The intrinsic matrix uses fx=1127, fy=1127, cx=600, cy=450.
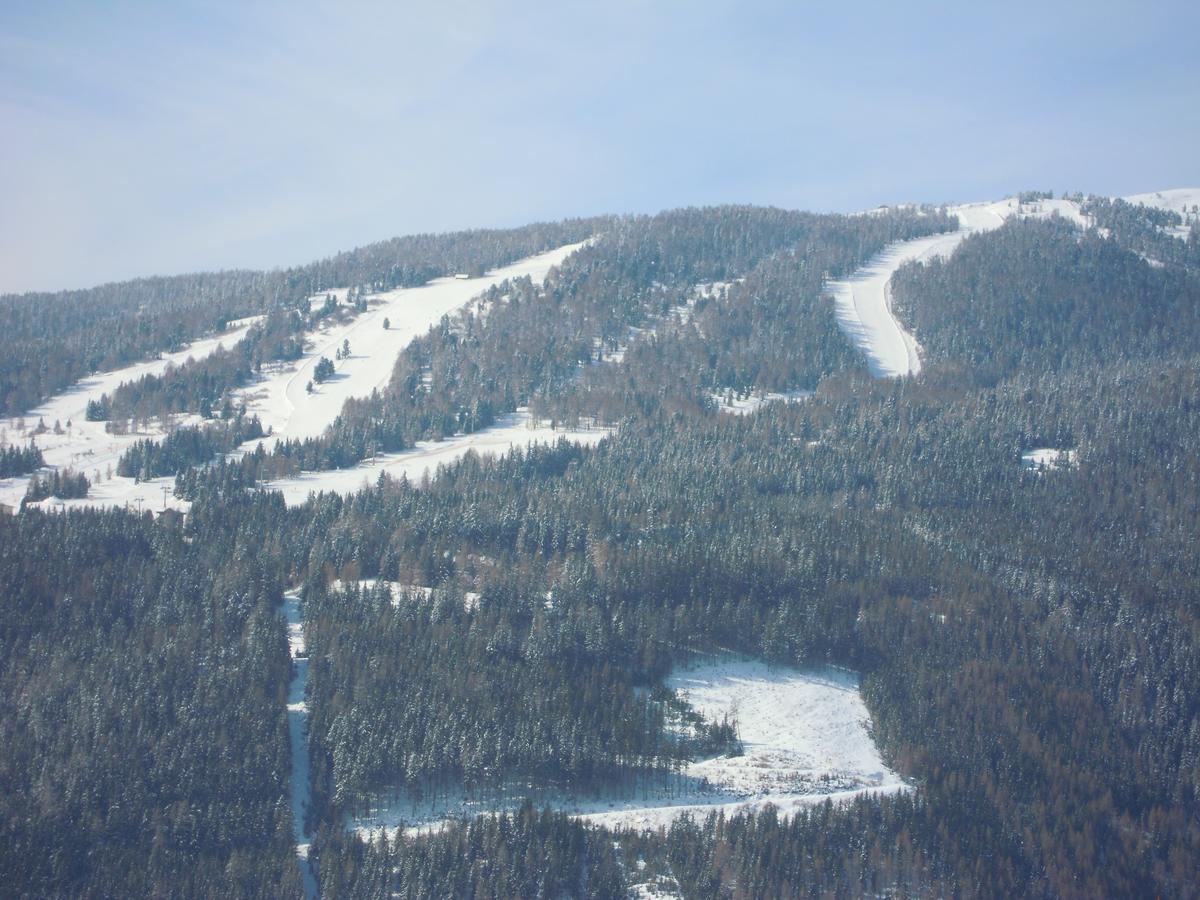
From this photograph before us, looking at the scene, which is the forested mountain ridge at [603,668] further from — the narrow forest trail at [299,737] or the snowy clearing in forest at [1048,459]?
the snowy clearing in forest at [1048,459]

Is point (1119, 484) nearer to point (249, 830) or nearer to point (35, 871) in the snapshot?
point (249, 830)

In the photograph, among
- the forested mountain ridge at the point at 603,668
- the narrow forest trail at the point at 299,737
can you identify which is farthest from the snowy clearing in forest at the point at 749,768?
the narrow forest trail at the point at 299,737

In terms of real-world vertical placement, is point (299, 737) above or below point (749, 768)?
above

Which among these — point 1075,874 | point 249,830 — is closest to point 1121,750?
point 1075,874

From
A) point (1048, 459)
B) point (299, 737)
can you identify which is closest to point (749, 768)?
point (299, 737)

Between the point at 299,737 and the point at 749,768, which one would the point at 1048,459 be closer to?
the point at 749,768

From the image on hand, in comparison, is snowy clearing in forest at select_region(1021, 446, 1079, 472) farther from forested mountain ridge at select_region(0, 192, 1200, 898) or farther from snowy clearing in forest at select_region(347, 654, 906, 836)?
snowy clearing in forest at select_region(347, 654, 906, 836)
